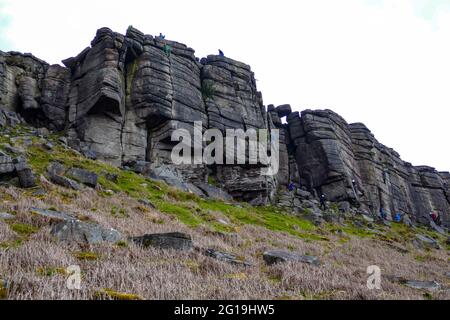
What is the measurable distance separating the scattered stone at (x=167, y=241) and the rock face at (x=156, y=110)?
78.1 ft

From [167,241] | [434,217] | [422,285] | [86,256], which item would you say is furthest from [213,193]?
[434,217]

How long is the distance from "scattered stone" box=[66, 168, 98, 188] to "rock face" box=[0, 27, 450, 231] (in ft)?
38.9

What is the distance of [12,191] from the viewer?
59.5 feet

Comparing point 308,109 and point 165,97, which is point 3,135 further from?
point 308,109

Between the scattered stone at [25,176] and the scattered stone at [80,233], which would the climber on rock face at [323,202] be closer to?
the scattered stone at [25,176]

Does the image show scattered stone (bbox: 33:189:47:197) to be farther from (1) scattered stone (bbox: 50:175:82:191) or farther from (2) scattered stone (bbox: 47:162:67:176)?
(2) scattered stone (bbox: 47:162:67:176)

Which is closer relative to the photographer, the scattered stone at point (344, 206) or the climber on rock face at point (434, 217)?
the scattered stone at point (344, 206)

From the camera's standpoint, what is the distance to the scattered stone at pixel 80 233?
10.9m

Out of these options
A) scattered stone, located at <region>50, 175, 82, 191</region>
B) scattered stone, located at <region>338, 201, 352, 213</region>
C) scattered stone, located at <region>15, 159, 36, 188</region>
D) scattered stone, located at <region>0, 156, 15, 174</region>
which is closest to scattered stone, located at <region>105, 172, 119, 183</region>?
scattered stone, located at <region>50, 175, 82, 191</region>

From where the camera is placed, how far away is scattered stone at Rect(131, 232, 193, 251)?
11648 mm

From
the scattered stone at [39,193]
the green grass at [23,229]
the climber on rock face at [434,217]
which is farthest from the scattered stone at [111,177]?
the climber on rock face at [434,217]

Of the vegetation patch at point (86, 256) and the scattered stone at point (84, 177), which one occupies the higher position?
the scattered stone at point (84, 177)

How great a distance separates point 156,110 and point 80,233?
33165 mm
